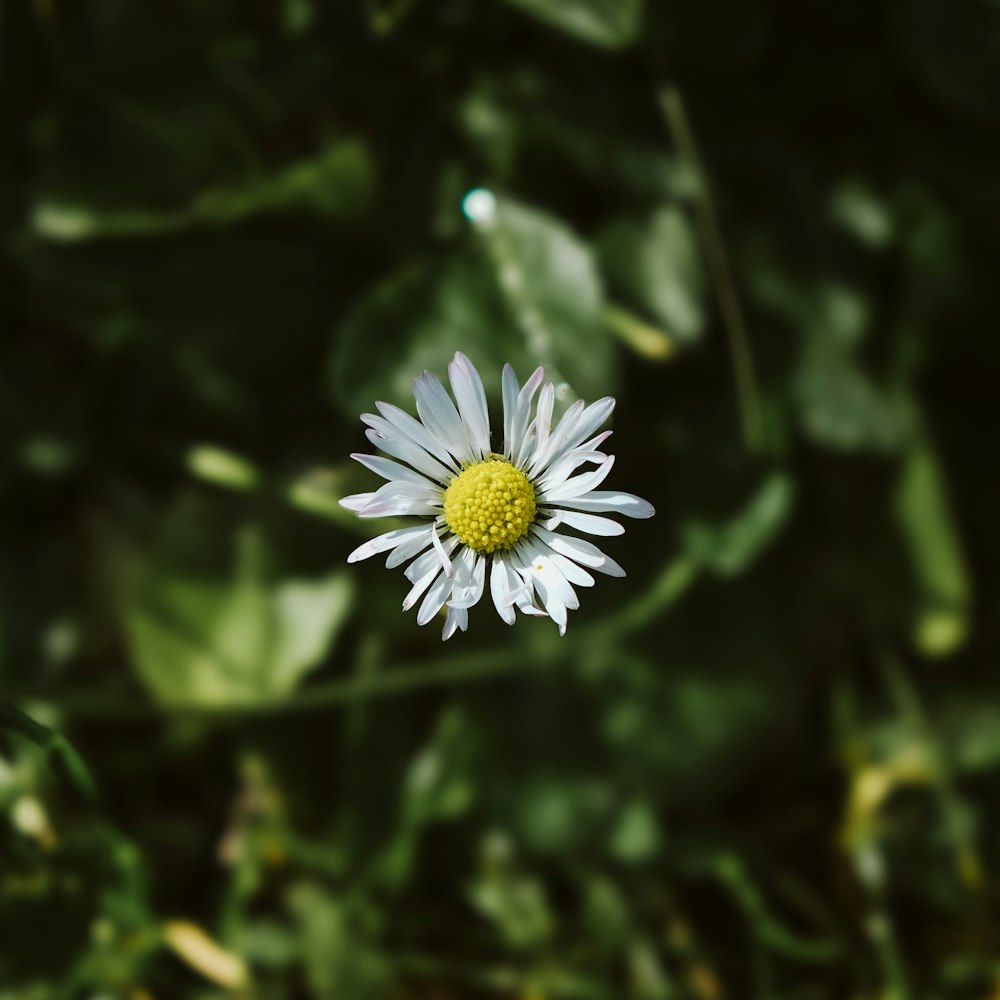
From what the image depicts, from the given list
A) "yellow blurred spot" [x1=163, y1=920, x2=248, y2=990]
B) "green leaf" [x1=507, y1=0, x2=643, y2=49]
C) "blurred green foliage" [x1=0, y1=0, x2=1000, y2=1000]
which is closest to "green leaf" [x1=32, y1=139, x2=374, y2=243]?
"blurred green foliage" [x1=0, y1=0, x2=1000, y2=1000]

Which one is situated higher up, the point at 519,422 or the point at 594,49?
the point at 594,49

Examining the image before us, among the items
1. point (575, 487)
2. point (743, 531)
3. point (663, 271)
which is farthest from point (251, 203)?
point (575, 487)

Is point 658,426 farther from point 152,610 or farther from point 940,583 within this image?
point 152,610

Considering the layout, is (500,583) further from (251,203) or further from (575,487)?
(251,203)

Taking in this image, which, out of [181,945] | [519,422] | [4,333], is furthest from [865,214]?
[181,945]

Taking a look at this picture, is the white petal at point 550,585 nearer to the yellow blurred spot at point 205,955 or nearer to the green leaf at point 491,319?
the green leaf at point 491,319
